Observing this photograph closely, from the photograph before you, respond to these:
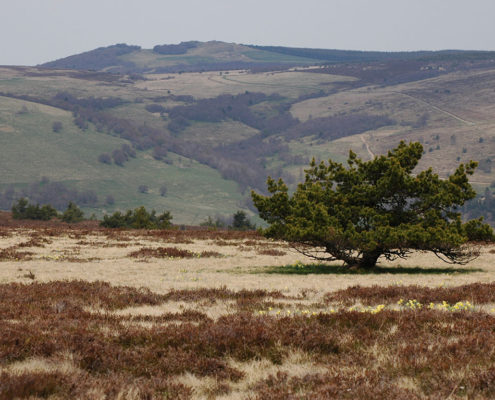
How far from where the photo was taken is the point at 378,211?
23016 mm

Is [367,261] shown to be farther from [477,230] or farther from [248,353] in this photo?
[248,353]

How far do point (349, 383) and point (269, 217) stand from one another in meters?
17.7

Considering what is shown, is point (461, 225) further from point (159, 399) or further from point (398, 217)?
point (159, 399)

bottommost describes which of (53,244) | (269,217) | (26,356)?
(53,244)

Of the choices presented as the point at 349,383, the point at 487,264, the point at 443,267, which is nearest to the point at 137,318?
the point at 349,383

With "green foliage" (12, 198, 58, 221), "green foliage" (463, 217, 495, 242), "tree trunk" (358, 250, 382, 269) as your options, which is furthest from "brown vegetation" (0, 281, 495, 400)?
"green foliage" (12, 198, 58, 221)

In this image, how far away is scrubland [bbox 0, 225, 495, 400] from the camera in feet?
21.6

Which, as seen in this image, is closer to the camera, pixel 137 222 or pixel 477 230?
pixel 477 230

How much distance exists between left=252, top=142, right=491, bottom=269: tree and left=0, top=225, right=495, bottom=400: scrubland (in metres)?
4.42

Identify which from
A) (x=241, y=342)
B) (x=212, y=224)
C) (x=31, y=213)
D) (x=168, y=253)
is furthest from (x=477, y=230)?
(x=31, y=213)

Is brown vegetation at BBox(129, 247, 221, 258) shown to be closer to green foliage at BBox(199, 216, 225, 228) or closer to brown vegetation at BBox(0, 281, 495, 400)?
brown vegetation at BBox(0, 281, 495, 400)

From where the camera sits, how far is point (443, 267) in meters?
25.7

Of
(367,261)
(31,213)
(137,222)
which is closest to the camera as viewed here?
(367,261)

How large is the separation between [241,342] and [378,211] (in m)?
15.6
